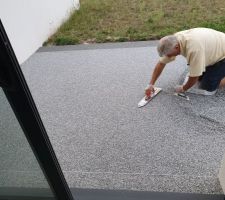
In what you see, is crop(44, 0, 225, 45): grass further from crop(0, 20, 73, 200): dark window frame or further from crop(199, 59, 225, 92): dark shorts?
crop(0, 20, 73, 200): dark window frame

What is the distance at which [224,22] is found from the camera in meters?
4.54

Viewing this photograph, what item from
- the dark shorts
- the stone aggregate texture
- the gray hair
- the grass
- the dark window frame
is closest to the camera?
the dark window frame

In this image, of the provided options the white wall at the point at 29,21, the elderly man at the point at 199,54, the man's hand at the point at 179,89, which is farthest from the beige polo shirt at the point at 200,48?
the white wall at the point at 29,21

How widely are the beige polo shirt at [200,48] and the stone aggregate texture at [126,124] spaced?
0.37 metres

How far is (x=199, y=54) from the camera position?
2.64 meters

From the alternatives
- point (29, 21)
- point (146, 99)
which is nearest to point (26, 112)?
point (146, 99)

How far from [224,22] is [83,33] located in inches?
81.7

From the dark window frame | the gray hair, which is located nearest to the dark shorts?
the gray hair

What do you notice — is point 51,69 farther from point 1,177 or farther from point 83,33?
point 1,177

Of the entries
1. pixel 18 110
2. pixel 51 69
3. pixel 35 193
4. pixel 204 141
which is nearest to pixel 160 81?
pixel 204 141

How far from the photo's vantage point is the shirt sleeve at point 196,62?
2.64m

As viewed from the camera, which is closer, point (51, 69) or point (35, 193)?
point (35, 193)

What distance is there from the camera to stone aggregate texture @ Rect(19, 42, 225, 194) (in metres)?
2.15

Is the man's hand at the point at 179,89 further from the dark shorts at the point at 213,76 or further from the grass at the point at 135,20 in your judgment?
the grass at the point at 135,20
